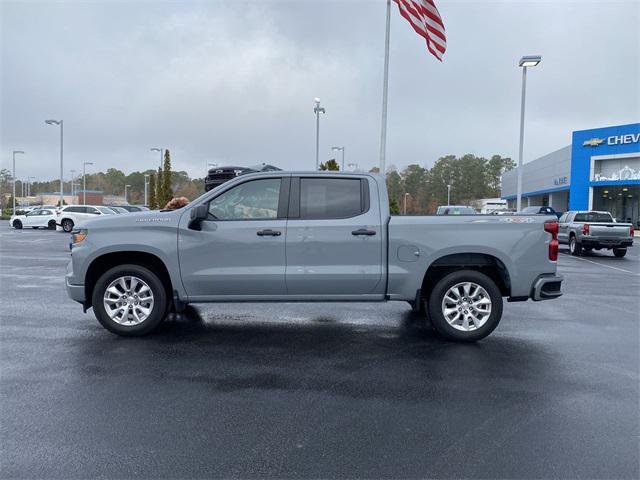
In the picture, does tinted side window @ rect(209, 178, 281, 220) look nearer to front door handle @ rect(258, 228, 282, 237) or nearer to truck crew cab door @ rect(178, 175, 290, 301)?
truck crew cab door @ rect(178, 175, 290, 301)

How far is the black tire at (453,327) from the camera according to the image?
20.5 feet

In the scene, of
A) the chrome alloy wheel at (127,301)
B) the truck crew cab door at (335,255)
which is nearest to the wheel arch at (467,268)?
the truck crew cab door at (335,255)

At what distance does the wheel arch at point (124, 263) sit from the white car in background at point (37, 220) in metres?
35.0

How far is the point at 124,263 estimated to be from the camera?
256 inches

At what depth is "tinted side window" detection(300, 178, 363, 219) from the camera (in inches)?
250

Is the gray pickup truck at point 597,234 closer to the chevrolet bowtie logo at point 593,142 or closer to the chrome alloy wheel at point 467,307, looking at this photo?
the chrome alloy wheel at point 467,307

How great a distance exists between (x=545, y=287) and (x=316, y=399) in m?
3.45

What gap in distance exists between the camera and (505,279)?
6398mm

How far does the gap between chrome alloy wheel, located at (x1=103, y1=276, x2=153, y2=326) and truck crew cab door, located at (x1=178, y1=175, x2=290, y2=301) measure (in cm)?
56

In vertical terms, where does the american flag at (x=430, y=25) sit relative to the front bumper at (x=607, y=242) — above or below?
above

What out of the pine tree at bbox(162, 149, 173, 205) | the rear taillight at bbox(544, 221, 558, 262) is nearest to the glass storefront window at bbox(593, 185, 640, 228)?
the pine tree at bbox(162, 149, 173, 205)

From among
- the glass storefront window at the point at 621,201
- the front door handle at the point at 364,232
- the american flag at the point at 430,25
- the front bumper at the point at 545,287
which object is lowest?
the front bumper at the point at 545,287

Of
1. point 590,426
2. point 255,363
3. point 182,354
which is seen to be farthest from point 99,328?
point 590,426

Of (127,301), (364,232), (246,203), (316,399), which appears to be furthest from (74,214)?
(316,399)
